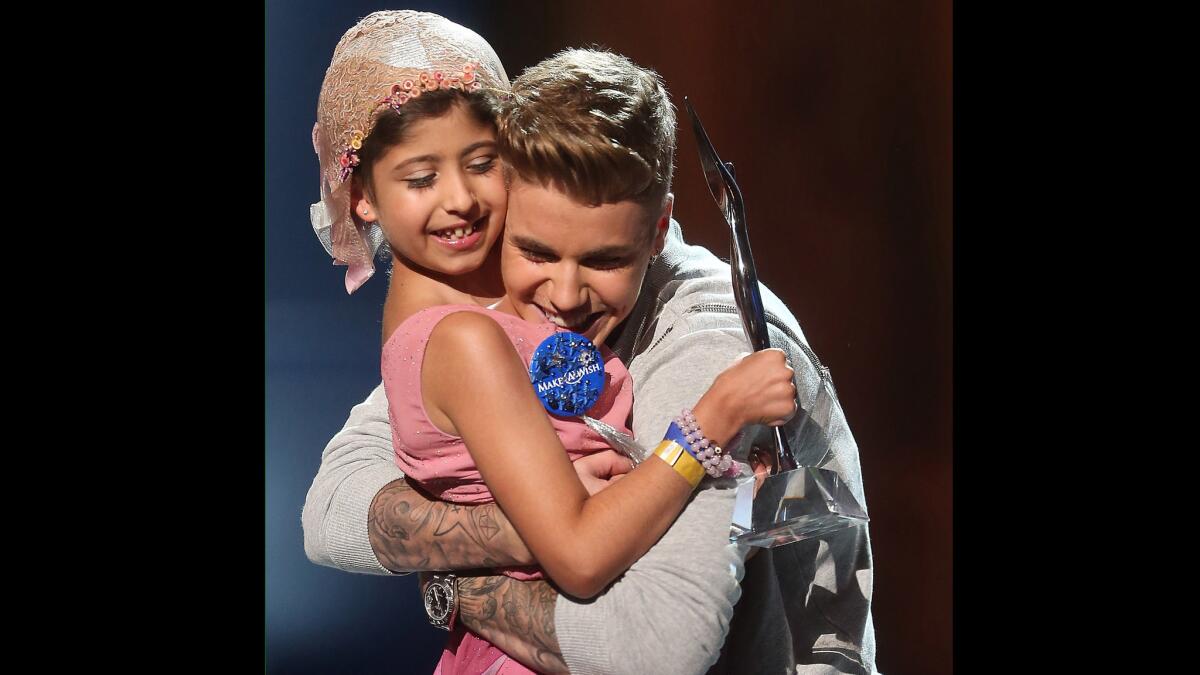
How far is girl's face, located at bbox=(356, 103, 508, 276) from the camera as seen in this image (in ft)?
6.83

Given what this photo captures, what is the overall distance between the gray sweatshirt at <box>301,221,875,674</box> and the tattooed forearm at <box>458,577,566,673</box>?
32 mm

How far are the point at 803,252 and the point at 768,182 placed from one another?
149 mm

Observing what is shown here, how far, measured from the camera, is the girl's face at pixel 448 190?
6.83 feet

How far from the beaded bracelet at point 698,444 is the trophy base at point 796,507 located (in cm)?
9

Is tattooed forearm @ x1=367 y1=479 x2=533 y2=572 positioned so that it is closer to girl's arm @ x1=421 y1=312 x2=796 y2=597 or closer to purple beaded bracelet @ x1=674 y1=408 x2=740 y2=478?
girl's arm @ x1=421 y1=312 x2=796 y2=597

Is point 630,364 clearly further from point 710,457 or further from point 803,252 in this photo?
point 803,252

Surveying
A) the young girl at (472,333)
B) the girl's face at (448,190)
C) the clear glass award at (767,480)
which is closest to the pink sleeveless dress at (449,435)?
the young girl at (472,333)

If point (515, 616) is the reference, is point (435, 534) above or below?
above

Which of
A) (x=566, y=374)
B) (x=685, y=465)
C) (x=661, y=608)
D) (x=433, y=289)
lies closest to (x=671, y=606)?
(x=661, y=608)

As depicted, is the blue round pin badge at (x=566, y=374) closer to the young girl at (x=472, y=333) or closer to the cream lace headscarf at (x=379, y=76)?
the young girl at (x=472, y=333)

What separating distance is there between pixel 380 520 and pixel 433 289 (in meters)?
0.41

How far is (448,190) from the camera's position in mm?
2076

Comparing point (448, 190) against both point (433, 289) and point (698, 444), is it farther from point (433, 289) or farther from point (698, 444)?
point (698, 444)

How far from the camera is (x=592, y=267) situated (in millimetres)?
2008
